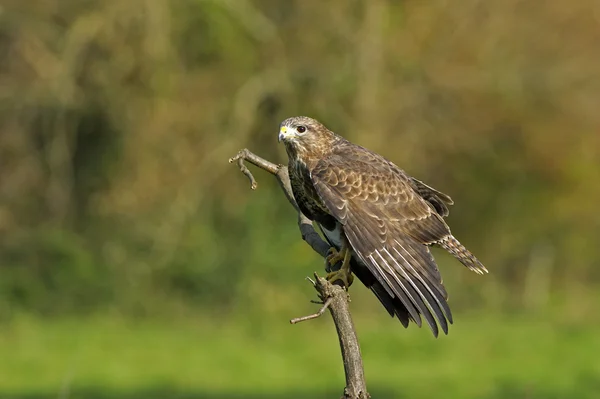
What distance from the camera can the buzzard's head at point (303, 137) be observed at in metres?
6.34

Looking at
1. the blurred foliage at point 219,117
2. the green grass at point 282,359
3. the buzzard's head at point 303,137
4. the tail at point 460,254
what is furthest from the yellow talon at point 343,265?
the blurred foliage at point 219,117

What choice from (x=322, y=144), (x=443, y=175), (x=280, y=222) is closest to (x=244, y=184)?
(x=280, y=222)

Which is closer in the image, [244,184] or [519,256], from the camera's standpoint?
[244,184]

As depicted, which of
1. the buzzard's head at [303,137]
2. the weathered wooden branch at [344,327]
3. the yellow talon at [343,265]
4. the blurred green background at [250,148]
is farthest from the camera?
the blurred green background at [250,148]

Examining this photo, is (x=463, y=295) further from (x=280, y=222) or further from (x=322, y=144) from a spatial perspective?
(x=322, y=144)

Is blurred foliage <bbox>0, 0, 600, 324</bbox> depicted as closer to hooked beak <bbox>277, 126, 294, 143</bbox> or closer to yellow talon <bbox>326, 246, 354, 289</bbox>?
hooked beak <bbox>277, 126, 294, 143</bbox>

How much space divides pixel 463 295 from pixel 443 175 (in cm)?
153

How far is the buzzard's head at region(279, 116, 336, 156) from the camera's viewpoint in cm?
634

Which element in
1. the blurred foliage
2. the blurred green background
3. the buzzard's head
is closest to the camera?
the buzzard's head

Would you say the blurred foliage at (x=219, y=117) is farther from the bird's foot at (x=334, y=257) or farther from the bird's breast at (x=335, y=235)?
the bird's foot at (x=334, y=257)

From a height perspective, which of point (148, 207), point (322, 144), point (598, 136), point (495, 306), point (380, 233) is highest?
point (598, 136)

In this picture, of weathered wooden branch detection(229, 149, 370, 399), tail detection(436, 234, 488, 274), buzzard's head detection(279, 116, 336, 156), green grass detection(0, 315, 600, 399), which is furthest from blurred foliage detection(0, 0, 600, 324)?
weathered wooden branch detection(229, 149, 370, 399)

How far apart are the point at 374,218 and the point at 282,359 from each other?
26.0 feet

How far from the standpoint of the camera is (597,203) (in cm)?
1730
